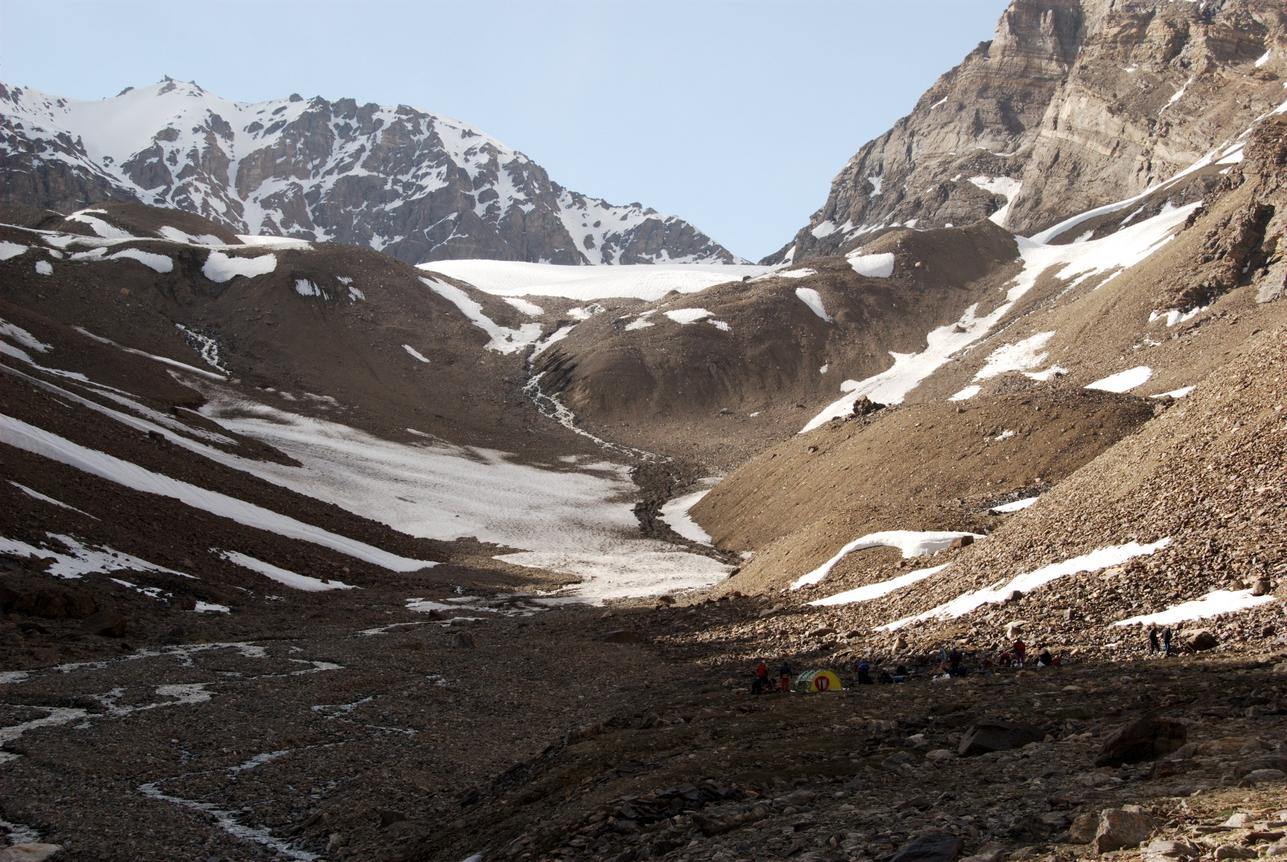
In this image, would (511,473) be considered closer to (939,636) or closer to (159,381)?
(159,381)

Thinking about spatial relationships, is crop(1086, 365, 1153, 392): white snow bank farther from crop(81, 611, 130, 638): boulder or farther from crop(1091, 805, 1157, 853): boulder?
crop(1091, 805, 1157, 853): boulder

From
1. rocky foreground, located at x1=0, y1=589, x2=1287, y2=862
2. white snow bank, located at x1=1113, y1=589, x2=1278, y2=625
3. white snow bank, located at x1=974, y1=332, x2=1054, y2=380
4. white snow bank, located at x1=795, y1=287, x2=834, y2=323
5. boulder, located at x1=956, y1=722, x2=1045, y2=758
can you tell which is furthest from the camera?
white snow bank, located at x1=795, y1=287, x2=834, y2=323

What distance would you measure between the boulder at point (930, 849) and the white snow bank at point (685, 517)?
60720 mm

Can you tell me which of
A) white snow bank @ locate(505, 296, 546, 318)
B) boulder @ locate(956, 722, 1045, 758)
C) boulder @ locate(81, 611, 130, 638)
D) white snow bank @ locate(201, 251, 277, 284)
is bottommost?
boulder @ locate(81, 611, 130, 638)

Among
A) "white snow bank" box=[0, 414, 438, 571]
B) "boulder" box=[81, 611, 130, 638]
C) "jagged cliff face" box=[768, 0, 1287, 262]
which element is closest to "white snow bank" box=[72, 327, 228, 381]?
"white snow bank" box=[0, 414, 438, 571]

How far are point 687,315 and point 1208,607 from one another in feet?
413

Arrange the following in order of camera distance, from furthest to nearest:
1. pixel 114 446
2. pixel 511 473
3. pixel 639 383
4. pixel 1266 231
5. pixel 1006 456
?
1. pixel 639 383
2. pixel 511 473
3. pixel 1266 231
4. pixel 114 446
5. pixel 1006 456

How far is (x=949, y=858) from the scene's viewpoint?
890 centimetres

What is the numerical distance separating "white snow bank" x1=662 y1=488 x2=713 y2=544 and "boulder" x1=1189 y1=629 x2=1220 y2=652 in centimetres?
5234

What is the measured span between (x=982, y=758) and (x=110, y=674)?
2301cm

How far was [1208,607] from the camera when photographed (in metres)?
19.4

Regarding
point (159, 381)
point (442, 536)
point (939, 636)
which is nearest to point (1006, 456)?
point (939, 636)

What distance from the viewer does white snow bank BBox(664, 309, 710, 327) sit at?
5591 inches

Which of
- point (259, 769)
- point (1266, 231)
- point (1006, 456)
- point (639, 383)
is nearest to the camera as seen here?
point (259, 769)
